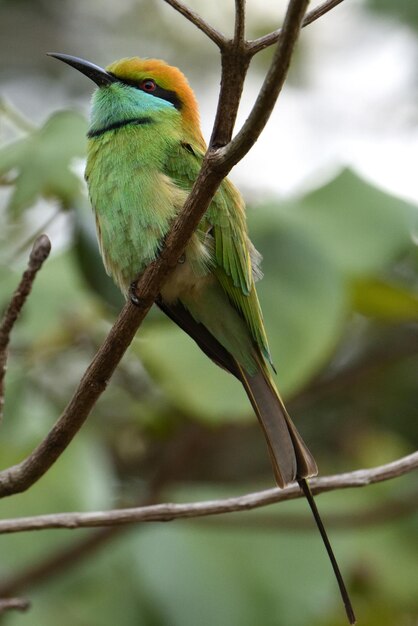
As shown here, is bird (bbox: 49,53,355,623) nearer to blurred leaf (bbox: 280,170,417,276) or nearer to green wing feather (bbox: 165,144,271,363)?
green wing feather (bbox: 165,144,271,363)

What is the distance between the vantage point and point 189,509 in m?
1.51

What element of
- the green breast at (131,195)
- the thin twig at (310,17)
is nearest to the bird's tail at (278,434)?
the green breast at (131,195)

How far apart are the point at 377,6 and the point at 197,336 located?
1.77 metres

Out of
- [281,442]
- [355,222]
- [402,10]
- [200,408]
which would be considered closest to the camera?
[281,442]

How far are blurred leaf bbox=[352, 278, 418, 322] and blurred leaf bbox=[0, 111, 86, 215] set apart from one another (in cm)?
79

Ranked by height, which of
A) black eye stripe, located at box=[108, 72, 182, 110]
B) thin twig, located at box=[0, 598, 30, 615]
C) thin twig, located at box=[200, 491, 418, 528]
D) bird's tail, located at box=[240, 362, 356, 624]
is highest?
black eye stripe, located at box=[108, 72, 182, 110]

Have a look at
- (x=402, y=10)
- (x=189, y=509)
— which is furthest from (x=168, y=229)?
(x=402, y=10)

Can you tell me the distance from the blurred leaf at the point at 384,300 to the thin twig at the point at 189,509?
100 centimetres

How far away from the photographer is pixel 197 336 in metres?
1.93

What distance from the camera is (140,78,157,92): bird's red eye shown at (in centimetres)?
208

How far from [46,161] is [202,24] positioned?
3.30 feet

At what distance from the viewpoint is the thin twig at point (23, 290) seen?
4.62ft

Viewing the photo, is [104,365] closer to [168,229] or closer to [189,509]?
[189,509]

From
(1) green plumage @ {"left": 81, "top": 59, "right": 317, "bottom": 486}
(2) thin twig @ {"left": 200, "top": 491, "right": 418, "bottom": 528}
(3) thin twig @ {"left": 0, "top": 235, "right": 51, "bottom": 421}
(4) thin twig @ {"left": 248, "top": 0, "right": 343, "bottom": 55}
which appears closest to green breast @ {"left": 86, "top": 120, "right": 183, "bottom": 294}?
(1) green plumage @ {"left": 81, "top": 59, "right": 317, "bottom": 486}
